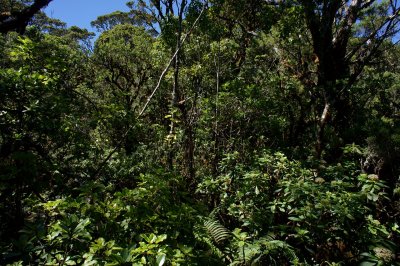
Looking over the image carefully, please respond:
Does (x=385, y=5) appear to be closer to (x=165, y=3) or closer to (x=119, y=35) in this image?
(x=165, y=3)

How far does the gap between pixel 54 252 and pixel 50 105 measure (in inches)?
95.6

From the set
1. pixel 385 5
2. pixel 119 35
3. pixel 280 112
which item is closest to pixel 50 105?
pixel 280 112

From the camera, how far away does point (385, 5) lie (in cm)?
919

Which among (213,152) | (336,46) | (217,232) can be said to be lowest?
(217,232)

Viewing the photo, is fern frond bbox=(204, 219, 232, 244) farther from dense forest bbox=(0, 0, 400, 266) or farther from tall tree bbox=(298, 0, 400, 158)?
tall tree bbox=(298, 0, 400, 158)

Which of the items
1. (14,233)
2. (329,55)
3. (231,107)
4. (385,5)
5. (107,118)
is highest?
(385,5)

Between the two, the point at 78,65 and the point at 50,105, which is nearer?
the point at 50,105

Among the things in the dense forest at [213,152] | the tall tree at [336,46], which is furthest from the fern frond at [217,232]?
the tall tree at [336,46]

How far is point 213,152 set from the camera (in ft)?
23.0

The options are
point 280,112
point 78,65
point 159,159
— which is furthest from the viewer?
point 78,65

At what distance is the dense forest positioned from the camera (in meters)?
2.95

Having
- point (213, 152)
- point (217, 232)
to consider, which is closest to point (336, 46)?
point (213, 152)

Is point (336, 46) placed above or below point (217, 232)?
above

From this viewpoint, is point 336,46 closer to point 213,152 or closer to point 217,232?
point 213,152
